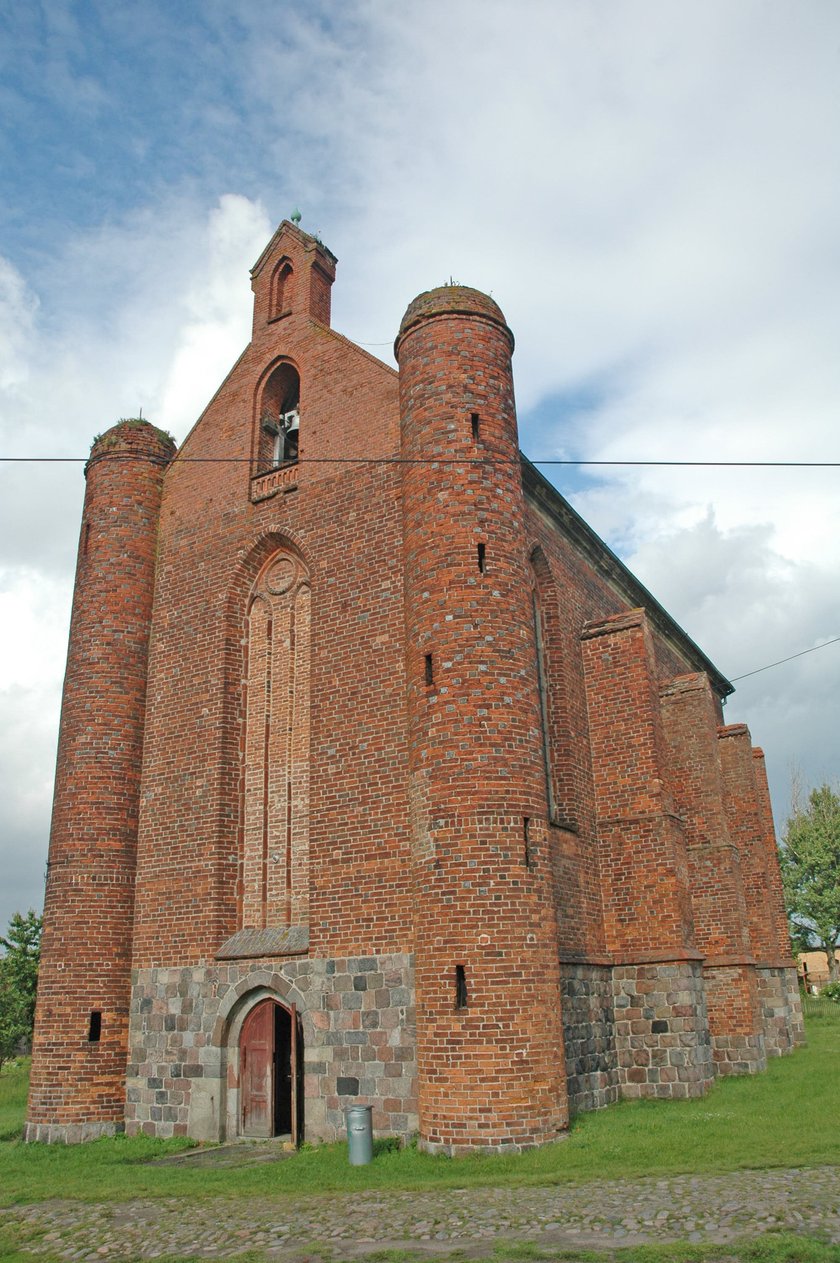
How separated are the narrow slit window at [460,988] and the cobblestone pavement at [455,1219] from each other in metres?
2.46

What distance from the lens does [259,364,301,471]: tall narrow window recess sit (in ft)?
60.2

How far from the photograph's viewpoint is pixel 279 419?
736 inches

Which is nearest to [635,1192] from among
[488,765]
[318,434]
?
[488,765]

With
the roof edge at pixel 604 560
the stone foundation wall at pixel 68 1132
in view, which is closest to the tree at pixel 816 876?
the roof edge at pixel 604 560

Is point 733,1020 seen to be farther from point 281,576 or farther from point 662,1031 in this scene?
point 281,576

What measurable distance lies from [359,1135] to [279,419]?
1236 centimetres

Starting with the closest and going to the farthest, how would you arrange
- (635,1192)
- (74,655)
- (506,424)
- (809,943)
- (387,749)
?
(635,1192) → (387,749) → (506,424) → (74,655) → (809,943)

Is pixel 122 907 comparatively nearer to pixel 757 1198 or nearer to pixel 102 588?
pixel 102 588

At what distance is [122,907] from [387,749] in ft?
18.2

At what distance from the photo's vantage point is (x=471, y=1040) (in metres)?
11.4

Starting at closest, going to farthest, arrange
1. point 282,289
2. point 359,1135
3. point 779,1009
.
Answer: point 359,1135
point 282,289
point 779,1009

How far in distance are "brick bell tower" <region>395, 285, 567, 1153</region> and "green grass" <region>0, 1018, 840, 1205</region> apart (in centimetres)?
67

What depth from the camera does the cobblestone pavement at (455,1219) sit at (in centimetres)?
743

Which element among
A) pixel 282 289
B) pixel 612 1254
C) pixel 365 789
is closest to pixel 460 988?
pixel 365 789
